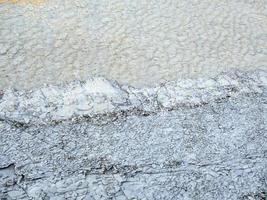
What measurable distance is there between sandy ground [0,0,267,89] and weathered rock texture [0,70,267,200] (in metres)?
0.14

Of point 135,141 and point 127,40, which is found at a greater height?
point 127,40

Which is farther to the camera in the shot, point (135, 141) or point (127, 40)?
point (127, 40)

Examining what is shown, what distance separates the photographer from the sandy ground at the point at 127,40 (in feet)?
8.43

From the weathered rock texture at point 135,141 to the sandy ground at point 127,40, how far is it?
0.47 feet

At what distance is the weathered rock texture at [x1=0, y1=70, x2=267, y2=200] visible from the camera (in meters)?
1.95

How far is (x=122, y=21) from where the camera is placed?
306 centimetres

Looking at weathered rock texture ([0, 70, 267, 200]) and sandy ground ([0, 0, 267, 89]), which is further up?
sandy ground ([0, 0, 267, 89])

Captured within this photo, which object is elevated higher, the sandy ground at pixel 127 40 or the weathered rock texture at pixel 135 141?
the sandy ground at pixel 127 40

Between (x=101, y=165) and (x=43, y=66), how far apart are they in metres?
0.84

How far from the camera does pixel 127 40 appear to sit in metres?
2.87

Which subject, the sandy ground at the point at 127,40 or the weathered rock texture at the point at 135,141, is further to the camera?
the sandy ground at the point at 127,40

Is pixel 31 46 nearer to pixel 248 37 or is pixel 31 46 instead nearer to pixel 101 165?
pixel 101 165

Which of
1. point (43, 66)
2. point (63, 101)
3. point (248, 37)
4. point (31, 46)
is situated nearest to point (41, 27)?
point (31, 46)

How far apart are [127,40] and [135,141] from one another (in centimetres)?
93
